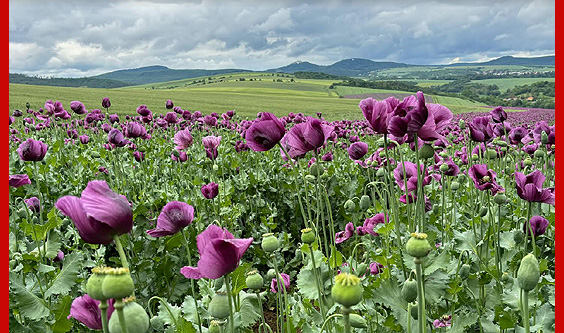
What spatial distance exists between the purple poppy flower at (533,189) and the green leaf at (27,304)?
225 cm

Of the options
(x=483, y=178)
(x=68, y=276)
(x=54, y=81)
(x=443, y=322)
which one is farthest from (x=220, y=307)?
(x=54, y=81)

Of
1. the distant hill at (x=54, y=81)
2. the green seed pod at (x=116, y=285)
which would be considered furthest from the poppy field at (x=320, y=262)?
the distant hill at (x=54, y=81)

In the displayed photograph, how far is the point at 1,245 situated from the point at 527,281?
170 cm

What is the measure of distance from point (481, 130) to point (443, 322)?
4.87ft

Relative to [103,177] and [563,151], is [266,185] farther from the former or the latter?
[563,151]

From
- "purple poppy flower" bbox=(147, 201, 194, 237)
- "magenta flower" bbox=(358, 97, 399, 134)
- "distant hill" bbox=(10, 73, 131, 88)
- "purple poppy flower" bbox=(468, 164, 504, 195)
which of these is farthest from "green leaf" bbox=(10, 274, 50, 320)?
"distant hill" bbox=(10, 73, 131, 88)

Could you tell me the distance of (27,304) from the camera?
190cm

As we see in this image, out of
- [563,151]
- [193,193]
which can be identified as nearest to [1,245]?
[563,151]

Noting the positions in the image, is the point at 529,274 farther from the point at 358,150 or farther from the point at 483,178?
the point at 358,150

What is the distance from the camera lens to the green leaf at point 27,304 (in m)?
1.87

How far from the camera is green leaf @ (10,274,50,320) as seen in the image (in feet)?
6.12

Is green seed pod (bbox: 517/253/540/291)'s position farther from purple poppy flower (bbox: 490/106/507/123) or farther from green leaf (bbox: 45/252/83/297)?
purple poppy flower (bbox: 490/106/507/123)

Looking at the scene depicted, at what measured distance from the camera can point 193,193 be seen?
419 cm

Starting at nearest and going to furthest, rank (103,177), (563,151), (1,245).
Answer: (1,245) → (563,151) → (103,177)
